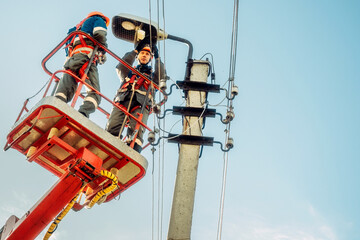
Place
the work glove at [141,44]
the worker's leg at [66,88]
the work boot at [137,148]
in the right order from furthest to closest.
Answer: the work glove at [141,44] < the work boot at [137,148] < the worker's leg at [66,88]

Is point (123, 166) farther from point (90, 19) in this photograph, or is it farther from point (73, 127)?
point (90, 19)

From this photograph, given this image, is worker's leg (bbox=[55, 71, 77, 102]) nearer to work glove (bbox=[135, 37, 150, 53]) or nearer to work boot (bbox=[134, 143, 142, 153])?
work boot (bbox=[134, 143, 142, 153])

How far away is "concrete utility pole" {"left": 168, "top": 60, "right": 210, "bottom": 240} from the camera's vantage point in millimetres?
5040

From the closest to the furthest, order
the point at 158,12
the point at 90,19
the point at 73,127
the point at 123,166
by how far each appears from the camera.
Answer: the point at 73,127, the point at 123,166, the point at 158,12, the point at 90,19

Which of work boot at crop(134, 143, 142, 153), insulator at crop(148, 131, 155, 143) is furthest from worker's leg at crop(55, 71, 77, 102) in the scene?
insulator at crop(148, 131, 155, 143)

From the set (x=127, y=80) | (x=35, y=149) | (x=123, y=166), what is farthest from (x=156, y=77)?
(x=35, y=149)

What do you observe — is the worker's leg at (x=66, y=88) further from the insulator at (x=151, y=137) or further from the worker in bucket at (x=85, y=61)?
the insulator at (x=151, y=137)

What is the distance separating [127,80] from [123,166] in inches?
76.9

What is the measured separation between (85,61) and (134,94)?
3.49 feet

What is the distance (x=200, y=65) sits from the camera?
6.70m

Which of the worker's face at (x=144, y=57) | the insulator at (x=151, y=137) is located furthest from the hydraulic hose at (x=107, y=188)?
the worker's face at (x=144, y=57)

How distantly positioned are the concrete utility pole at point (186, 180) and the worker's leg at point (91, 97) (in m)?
1.50

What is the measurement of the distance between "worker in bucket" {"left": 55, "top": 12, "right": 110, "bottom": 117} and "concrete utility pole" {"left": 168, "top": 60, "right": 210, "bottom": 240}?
1584 millimetres

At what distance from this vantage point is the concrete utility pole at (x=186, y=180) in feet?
16.5
